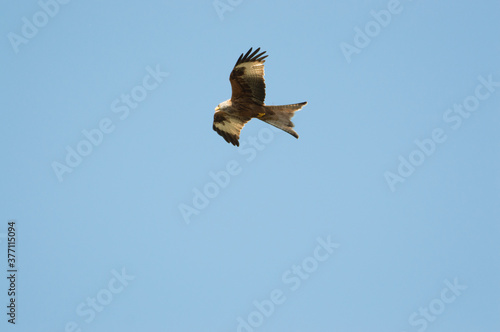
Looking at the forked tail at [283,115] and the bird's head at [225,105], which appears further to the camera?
the bird's head at [225,105]

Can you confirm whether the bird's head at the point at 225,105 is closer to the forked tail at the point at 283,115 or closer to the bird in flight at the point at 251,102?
the bird in flight at the point at 251,102

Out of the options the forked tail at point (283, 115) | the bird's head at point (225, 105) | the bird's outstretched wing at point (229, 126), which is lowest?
the forked tail at point (283, 115)

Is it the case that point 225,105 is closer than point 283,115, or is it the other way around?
point 283,115

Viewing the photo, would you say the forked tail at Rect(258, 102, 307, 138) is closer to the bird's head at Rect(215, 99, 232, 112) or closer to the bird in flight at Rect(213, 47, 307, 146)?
the bird in flight at Rect(213, 47, 307, 146)

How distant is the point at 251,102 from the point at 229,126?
78 centimetres

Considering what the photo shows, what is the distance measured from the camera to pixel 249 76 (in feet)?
62.4

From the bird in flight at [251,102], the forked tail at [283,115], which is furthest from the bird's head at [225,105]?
the forked tail at [283,115]

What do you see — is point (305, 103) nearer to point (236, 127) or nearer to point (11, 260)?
point (236, 127)

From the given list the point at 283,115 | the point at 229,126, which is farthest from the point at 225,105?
the point at 283,115

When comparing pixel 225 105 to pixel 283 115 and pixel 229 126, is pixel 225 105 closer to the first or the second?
pixel 229 126

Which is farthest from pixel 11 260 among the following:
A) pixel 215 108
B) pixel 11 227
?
pixel 215 108

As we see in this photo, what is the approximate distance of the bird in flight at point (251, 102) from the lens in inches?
747

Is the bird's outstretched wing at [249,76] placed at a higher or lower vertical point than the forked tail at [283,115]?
higher

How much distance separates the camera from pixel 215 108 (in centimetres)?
1964
